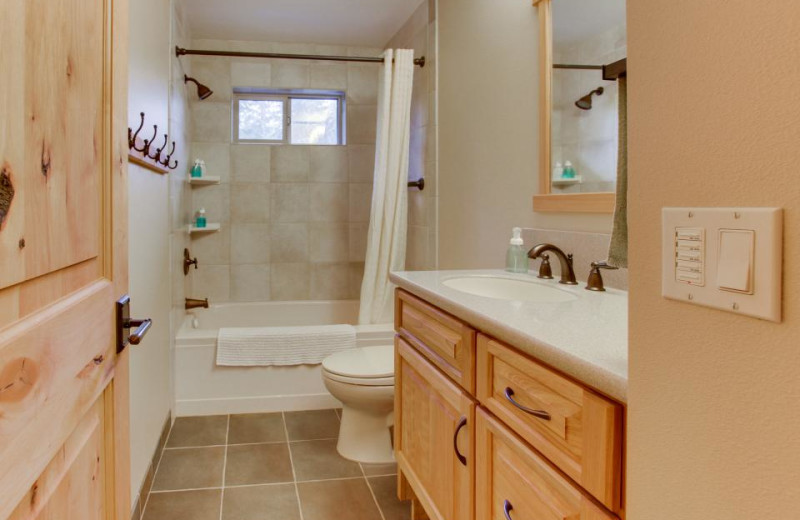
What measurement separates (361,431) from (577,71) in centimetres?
172

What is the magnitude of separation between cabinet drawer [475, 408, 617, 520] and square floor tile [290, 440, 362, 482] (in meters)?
1.23

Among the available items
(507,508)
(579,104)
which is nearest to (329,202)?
(579,104)

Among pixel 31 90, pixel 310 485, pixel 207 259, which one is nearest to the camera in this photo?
pixel 31 90

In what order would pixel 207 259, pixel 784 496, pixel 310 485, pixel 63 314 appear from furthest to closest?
pixel 207 259 → pixel 310 485 → pixel 63 314 → pixel 784 496

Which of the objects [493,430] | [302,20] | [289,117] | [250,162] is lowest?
[493,430]

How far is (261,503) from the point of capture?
2236 millimetres

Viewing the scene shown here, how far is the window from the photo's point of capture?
4.30 m

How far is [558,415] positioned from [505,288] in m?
1.04

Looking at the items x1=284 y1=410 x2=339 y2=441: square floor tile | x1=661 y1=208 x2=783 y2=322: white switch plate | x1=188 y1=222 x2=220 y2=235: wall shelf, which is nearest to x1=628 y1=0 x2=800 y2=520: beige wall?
x1=661 y1=208 x2=783 y2=322: white switch plate

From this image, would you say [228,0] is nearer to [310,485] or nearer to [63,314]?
[310,485]

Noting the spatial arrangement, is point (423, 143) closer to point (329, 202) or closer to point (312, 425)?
point (329, 202)

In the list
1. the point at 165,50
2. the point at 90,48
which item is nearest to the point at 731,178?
the point at 90,48

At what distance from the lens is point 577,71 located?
1.94 meters


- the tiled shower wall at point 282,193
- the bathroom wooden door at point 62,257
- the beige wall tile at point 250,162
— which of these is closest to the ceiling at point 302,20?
the tiled shower wall at point 282,193
